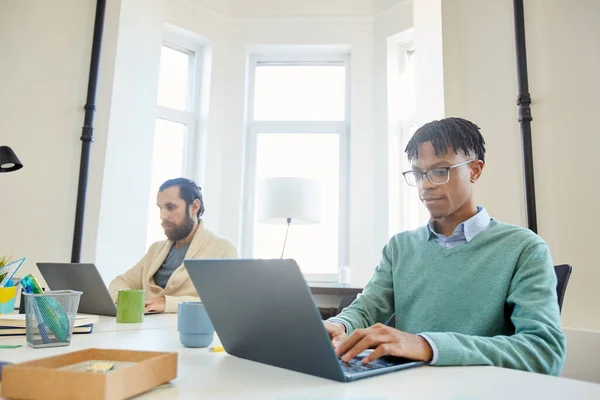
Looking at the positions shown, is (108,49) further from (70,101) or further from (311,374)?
(311,374)

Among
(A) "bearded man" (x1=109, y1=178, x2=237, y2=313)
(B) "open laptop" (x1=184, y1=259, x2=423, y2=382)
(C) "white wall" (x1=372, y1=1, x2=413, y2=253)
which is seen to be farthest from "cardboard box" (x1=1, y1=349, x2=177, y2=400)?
(C) "white wall" (x1=372, y1=1, x2=413, y2=253)

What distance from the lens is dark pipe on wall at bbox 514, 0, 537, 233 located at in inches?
84.1

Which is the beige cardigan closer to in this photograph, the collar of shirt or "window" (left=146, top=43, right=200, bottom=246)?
"window" (left=146, top=43, right=200, bottom=246)

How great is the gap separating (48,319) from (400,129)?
2732mm

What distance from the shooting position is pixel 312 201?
2854 mm

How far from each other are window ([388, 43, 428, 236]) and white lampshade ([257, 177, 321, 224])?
59 centimetres

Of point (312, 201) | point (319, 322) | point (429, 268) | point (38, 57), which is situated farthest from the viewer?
point (312, 201)

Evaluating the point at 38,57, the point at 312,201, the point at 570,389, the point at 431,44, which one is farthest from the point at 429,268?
the point at 38,57

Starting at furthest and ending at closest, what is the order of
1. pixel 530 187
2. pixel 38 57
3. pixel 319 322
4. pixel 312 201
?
pixel 312 201 → pixel 38 57 → pixel 530 187 → pixel 319 322

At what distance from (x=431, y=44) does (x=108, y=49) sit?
1.87m

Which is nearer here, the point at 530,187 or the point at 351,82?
the point at 530,187

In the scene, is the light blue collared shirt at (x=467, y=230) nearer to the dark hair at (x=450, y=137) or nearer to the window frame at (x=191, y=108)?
the dark hair at (x=450, y=137)

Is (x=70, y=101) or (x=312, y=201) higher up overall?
(x=70, y=101)

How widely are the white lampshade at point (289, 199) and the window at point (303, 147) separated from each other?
0.48 metres
